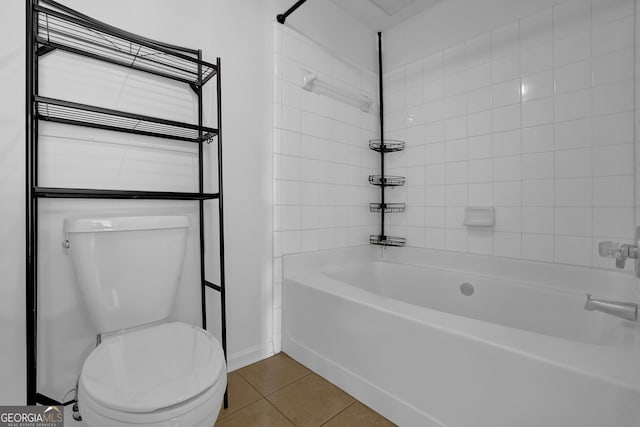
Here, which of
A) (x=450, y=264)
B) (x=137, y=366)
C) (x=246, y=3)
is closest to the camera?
(x=137, y=366)

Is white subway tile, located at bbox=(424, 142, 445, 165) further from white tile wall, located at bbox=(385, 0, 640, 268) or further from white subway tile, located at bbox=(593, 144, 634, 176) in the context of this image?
white subway tile, located at bbox=(593, 144, 634, 176)

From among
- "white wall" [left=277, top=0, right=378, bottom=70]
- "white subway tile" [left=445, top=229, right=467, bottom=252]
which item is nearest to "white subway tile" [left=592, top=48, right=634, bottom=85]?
"white subway tile" [left=445, top=229, right=467, bottom=252]

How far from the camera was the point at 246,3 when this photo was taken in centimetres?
163

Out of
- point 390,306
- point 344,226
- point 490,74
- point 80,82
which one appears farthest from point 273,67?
point 390,306

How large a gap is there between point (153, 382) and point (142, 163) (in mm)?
938

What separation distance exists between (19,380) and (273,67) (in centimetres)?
185

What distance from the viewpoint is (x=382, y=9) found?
2141 millimetres

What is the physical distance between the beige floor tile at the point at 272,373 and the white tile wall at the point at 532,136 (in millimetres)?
1226

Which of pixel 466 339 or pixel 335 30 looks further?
pixel 335 30

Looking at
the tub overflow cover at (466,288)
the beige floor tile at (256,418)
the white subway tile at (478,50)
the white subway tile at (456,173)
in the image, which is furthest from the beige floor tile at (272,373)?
the white subway tile at (478,50)

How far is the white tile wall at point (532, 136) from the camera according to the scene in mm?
1400

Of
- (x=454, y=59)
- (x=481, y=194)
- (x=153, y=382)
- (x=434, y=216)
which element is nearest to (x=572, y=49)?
(x=454, y=59)

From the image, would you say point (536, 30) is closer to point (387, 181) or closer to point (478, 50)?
point (478, 50)

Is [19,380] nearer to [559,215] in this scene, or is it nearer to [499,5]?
[559,215]
